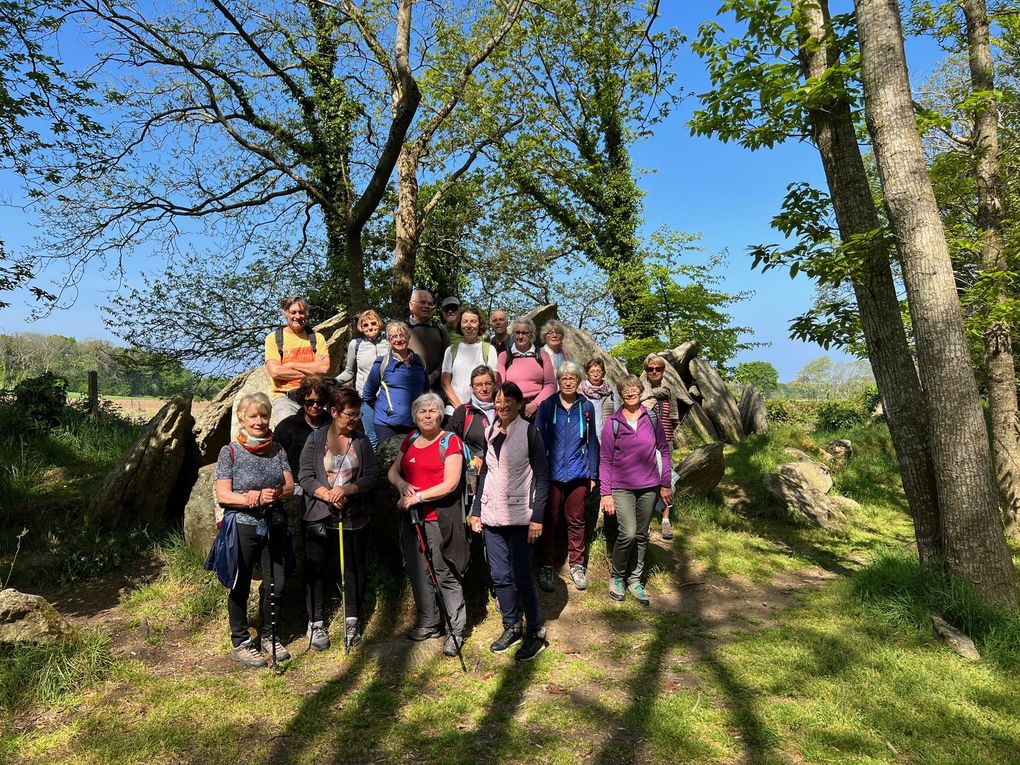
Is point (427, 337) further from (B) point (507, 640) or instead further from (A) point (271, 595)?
(B) point (507, 640)

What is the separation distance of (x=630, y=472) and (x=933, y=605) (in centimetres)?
272

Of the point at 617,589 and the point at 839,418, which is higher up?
the point at 839,418

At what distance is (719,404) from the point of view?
13875 millimetres

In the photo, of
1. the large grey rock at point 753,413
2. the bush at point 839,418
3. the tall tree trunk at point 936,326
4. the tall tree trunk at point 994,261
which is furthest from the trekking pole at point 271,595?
the bush at point 839,418

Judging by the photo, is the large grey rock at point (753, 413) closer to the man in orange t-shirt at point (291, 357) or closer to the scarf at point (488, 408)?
the scarf at point (488, 408)

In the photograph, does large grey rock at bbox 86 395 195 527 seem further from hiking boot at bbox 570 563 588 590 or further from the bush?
the bush

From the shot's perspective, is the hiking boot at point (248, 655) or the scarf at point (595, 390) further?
the scarf at point (595, 390)

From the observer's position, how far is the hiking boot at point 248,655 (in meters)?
4.34

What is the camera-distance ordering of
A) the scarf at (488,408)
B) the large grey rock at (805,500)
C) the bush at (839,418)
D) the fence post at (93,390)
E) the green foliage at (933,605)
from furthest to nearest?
1. the bush at (839,418)
2. the fence post at (93,390)
3. the large grey rock at (805,500)
4. the scarf at (488,408)
5. the green foliage at (933,605)

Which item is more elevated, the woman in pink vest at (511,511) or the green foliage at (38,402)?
the green foliage at (38,402)

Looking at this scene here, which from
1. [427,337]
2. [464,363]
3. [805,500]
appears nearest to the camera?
[464,363]

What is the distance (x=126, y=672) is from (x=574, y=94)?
18.1 meters

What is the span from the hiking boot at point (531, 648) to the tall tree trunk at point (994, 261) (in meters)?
7.19

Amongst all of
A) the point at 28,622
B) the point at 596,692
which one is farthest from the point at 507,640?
the point at 28,622
